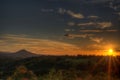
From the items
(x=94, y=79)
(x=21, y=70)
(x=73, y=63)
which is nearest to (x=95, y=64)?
(x=73, y=63)

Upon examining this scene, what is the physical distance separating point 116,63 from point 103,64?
28.6 ft

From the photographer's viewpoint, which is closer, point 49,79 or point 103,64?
point 49,79

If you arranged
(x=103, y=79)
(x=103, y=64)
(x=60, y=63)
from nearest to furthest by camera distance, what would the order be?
(x=103, y=79) < (x=103, y=64) < (x=60, y=63)

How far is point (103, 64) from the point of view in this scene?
62.6 m

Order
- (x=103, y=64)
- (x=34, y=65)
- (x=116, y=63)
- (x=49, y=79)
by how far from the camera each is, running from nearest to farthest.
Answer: (x=49, y=79) → (x=116, y=63) → (x=103, y=64) → (x=34, y=65)

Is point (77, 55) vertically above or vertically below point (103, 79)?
above

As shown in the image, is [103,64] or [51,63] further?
[51,63]

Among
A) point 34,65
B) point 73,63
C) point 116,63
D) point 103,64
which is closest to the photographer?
point 116,63

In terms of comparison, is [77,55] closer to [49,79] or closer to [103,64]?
[103,64]

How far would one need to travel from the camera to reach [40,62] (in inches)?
3484

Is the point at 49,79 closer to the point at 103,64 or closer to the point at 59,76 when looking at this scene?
the point at 59,76

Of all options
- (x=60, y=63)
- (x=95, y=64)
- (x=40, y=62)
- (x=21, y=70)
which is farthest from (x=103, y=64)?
(x=21, y=70)

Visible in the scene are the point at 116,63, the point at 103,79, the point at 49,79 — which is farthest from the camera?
the point at 116,63

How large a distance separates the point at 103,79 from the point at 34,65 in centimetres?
5709
